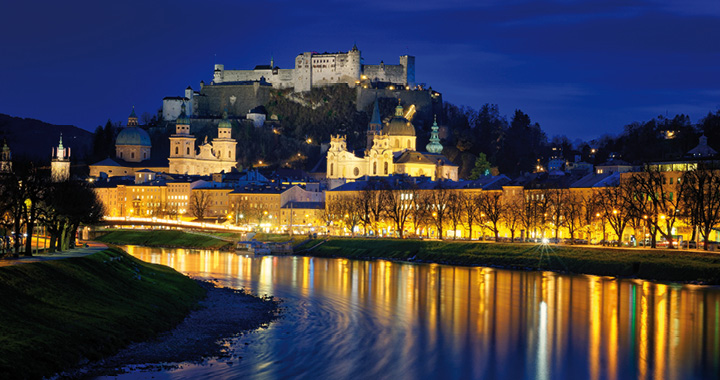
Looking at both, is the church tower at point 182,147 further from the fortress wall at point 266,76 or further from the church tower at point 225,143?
the fortress wall at point 266,76

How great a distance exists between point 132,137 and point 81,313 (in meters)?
148

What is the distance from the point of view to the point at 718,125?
116 metres

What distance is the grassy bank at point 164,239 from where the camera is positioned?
340 feet

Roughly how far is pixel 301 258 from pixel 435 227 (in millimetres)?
19670

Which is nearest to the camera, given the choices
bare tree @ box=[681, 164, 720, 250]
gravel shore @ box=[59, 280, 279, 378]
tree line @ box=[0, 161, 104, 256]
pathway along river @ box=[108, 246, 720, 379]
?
gravel shore @ box=[59, 280, 279, 378]

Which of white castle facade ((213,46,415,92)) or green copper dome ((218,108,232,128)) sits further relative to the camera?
white castle facade ((213,46,415,92))

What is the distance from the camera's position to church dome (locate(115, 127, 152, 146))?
175363 millimetres

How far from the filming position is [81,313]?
31688mm

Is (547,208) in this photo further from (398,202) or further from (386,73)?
(386,73)

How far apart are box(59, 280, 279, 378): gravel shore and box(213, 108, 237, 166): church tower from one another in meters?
119

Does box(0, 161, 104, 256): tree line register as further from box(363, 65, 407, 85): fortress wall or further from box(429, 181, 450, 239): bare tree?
box(363, 65, 407, 85): fortress wall

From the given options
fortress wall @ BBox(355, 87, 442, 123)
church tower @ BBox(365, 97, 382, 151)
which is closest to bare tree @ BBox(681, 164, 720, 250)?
church tower @ BBox(365, 97, 382, 151)

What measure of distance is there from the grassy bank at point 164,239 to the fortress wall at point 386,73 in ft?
222

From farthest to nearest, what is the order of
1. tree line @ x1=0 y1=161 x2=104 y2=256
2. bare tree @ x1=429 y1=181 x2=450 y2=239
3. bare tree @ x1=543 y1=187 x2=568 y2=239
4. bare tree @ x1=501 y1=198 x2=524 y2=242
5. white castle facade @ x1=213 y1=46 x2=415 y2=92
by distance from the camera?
1. white castle facade @ x1=213 y1=46 x2=415 y2=92
2. bare tree @ x1=429 y1=181 x2=450 y2=239
3. bare tree @ x1=501 y1=198 x2=524 y2=242
4. bare tree @ x1=543 y1=187 x2=568 y2=239
5. tree line @ x1=0 y1=161 x2=104 y2=256
